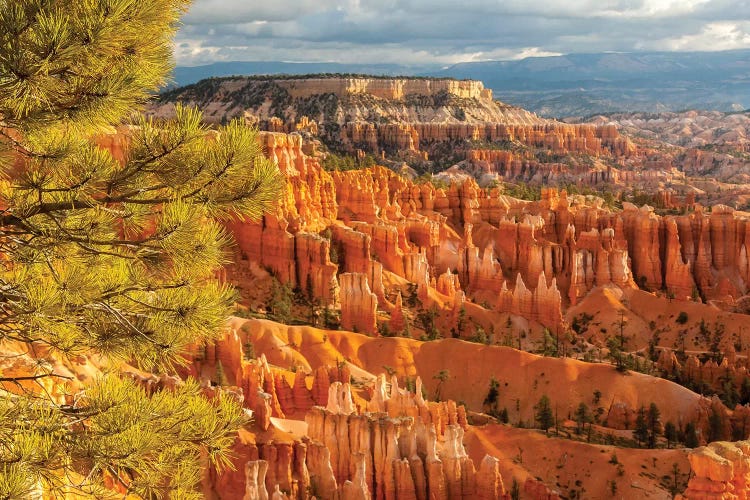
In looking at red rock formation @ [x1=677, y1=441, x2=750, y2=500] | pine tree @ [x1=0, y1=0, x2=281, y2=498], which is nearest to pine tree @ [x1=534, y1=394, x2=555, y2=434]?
red rock formation @ [x1=677, y1=441, x2=750, y2=500]

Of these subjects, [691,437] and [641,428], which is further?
[691,437]

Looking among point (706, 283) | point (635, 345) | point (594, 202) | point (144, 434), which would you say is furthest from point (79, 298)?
point (594, 202)

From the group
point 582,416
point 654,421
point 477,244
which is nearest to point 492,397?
point 582,416

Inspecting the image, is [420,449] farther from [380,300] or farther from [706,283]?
[706,283]

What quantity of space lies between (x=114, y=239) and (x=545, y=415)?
33807mm

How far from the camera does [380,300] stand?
59.4 meters

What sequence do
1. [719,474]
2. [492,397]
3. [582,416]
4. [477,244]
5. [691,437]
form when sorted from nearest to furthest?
1. [719,474]
2. [691,437]
3. [582,416]
4. [492,397]
5. [477,244]

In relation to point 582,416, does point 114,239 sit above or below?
above

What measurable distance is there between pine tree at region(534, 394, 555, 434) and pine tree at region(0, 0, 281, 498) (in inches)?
1253

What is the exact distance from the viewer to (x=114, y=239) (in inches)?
462

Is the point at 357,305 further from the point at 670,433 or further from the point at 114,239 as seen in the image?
the point at 114,239

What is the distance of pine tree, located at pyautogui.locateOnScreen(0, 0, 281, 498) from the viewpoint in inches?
410

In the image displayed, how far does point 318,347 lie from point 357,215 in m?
25.0

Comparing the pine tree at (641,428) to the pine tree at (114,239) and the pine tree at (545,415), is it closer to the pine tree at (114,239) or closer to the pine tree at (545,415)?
the pine tree at (545,415)
